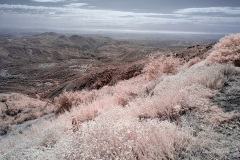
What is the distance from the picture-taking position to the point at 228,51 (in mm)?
10219

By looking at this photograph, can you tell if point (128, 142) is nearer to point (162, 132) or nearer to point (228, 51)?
point (162, 132)

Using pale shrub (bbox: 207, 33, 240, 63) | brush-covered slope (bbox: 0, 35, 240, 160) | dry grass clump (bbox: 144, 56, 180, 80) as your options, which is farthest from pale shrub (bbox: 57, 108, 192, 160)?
dry grass clump (bbox: 144, 56, 180, 80)

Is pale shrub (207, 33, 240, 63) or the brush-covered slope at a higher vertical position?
pale shrub (207, 33, 240, 63)

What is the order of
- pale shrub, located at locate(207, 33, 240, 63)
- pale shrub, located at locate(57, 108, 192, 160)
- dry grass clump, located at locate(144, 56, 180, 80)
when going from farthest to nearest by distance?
1. dry grass clump, located at locate(144, 56, 180, 80)
2. pale shrub, located at locate(207, 33, 240, 63)
3. pale shrub, located at locate(57, 108, 192, 160)

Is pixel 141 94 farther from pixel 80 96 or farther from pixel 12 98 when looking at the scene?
pixel 12 98

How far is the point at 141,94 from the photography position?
9.44 meters

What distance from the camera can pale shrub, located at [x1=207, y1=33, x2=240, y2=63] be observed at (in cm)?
985

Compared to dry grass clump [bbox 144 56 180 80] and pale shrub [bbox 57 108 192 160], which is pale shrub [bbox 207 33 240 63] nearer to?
dry grass clump [bbox 144 56 180 80]

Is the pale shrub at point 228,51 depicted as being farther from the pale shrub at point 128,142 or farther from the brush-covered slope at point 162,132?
the pale shrub at point 128,142

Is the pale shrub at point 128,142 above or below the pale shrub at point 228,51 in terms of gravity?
below

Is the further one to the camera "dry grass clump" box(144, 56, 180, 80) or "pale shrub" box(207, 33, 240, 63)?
"dry grass clump" box(144, 56, 180, 80)

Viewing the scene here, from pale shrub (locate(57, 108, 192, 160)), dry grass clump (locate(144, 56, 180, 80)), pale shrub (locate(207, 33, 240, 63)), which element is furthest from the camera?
dry grass clump (locate(144, 56, 180, 80))

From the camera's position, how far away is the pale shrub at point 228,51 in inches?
388

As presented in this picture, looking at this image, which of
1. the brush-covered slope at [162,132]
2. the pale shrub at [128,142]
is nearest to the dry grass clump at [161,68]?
the brush-covered slope at [162,132]
